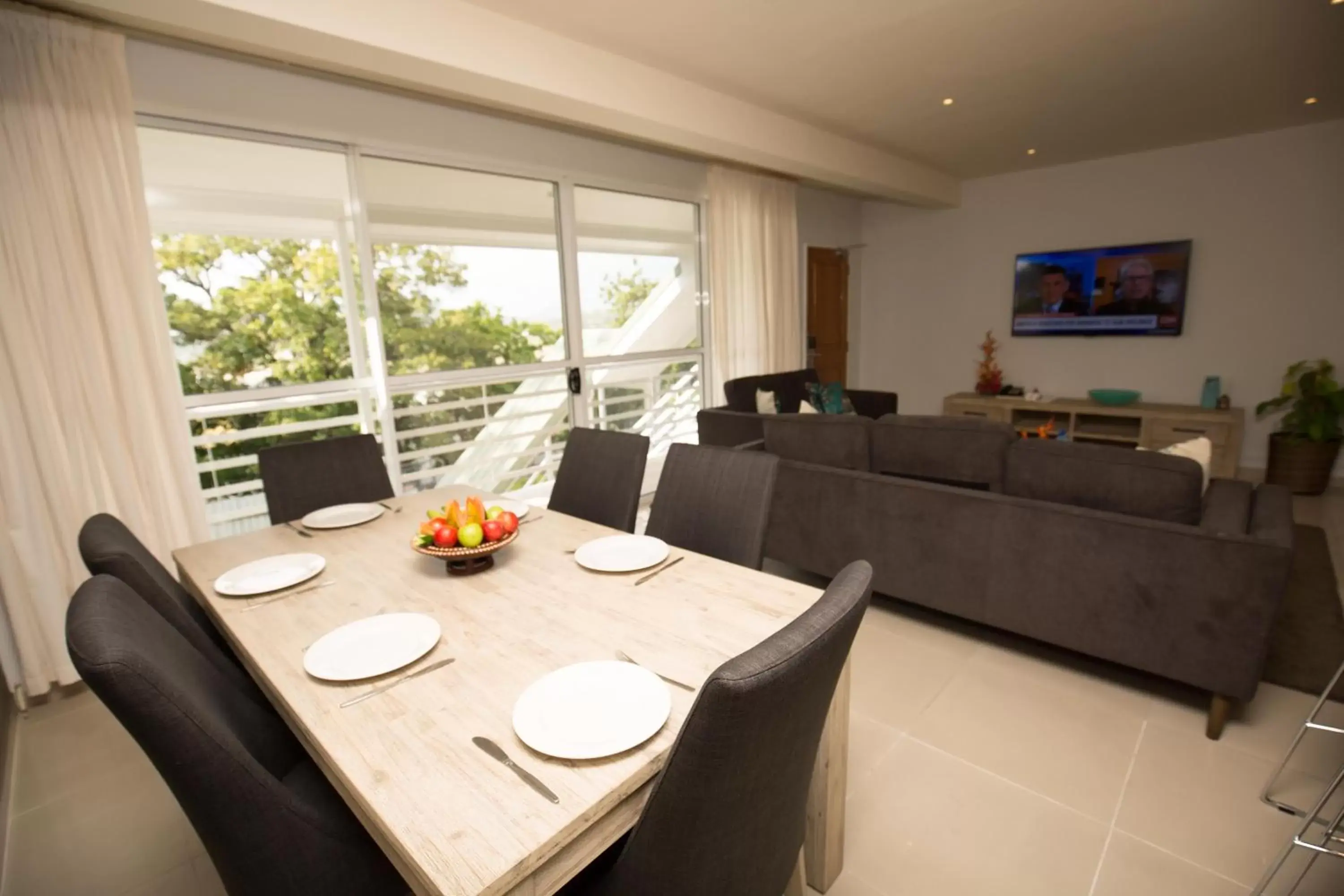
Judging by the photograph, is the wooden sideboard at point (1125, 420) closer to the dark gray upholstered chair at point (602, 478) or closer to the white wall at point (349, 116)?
the white wall at point (349, 116)

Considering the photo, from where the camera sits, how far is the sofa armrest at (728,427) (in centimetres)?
372

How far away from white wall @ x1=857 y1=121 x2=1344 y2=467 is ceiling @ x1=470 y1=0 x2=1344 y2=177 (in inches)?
16.8

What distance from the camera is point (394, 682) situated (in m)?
1.05

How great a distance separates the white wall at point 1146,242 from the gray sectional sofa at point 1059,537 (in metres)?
3.39

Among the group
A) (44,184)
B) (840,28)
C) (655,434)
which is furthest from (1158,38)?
(44,184)

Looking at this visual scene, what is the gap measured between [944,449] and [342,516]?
2.15 m

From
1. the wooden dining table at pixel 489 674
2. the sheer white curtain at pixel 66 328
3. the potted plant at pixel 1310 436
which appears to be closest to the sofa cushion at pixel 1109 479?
the wooden dining table at pixel 489 674

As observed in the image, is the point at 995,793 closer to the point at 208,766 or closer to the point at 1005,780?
the point at 1005,780

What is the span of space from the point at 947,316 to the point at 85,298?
6.33 m

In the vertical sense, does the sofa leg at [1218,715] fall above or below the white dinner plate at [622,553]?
below

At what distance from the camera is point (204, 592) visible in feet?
4.77

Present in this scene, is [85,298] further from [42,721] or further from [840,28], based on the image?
[840,28]

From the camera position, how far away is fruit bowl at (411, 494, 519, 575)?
4.70ft

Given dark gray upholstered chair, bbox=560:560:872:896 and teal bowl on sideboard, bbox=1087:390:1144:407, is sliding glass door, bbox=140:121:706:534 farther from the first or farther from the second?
teal bowl on sideboard, bbox=1087:390:1144:407
